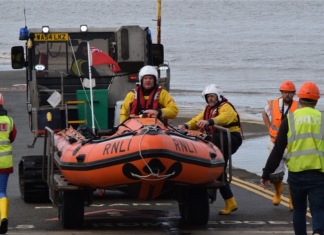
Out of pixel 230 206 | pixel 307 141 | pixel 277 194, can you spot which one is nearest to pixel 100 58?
pixel 230 206

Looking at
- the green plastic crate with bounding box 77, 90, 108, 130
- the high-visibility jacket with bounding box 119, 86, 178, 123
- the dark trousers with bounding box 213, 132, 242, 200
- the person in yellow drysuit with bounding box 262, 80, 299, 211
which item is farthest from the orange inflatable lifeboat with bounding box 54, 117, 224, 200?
the green plastic crate with bounding box 77, 90, 108, 130

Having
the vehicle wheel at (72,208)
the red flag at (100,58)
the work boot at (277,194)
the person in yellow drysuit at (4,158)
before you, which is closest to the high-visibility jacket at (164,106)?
the vehicle wheel at (72,208)

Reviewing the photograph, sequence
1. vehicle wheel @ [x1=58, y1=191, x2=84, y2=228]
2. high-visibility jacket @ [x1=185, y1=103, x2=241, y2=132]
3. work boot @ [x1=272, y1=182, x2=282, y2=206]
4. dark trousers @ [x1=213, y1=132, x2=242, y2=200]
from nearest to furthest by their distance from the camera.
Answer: vehicle wheel @ [x1=58, y1=191, x2=84, y2=228] → high-visibility jacket @ [x1=185, y1=103, x2=241, y2=132] → dark trousers @ [x1=213, y1=132, x2=242, y2=200] → work boot @ [x1=272, y1=182, x2=282, y2=206]

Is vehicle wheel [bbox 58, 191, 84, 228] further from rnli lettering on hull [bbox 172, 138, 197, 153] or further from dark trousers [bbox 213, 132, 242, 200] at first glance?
dark trousers [bbox 213, 132, 242, 200]

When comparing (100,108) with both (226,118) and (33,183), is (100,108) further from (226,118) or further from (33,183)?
(226,118)

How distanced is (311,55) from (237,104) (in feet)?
70.9

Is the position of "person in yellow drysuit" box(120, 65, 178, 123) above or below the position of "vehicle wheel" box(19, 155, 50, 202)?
above

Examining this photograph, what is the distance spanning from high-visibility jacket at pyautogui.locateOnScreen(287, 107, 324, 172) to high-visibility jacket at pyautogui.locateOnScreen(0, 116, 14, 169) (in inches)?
137

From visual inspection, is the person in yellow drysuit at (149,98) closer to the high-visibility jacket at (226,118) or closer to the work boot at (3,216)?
the high-visibility jacket at (226,118)

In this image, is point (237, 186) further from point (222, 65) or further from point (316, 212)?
point (222, 65)

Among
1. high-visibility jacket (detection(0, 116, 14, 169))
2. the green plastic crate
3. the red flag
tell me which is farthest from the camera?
the green plastic crate

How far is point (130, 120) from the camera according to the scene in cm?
1173

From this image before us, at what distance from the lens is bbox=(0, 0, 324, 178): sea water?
31.5 meters

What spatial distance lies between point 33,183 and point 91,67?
108 inches
